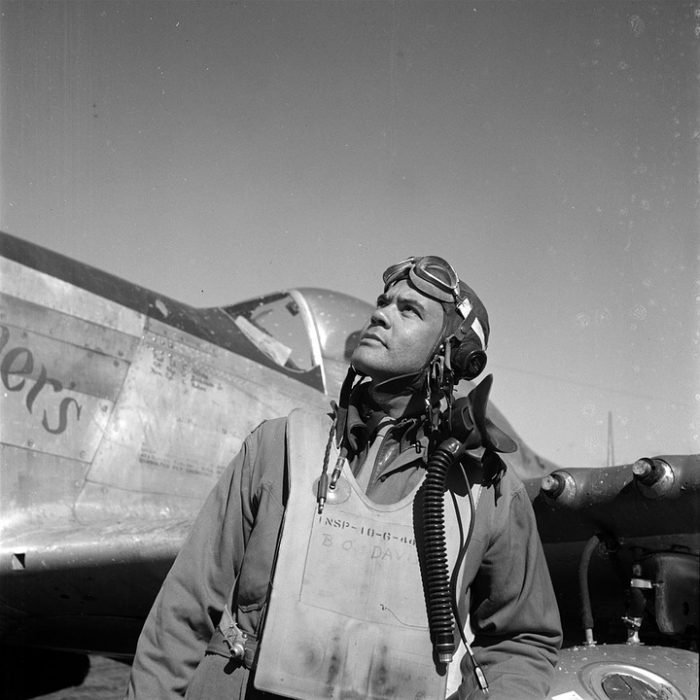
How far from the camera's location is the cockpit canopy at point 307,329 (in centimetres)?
548

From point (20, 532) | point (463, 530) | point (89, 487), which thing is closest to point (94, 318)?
point (89, 487)

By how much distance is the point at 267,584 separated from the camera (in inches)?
64.0

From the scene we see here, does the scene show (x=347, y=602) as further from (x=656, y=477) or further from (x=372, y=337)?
(x=656, y=477)

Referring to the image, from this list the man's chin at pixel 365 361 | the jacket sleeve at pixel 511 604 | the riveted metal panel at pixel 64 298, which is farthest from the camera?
the riveted metal panel at pixel 64 298

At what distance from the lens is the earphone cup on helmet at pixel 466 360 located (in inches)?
73.2

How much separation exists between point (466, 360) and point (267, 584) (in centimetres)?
70

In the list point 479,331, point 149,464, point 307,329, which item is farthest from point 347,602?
point 307,329

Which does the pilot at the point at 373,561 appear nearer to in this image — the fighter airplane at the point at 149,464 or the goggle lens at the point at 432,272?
the goggle lens at the point at 432,272

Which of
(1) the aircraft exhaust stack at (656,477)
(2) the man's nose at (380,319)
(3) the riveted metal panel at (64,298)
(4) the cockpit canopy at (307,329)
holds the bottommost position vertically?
(1) the aircraft exhaust stack at (656,477)

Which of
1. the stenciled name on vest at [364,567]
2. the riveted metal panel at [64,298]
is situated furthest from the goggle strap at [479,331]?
the riveted metal panel at [64,298]

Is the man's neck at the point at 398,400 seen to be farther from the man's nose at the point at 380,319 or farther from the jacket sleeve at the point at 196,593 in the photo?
the jacket sleeve at the point at 196,593

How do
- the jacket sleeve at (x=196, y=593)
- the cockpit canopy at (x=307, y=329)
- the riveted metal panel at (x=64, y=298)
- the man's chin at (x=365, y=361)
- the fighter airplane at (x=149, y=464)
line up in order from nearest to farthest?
the jacket sleeve at (x=196, y=593), the man's chin at (x=365, y=361), the fighter airplane at (x=149, y=464), the riveted metal panel at (x=64, y=298), the cockpit canopy at (x=307, y=329)

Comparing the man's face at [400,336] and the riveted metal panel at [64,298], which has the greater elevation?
the riveted metal panel at [64,298]

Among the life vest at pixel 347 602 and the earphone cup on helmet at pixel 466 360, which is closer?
the life vest at pixel 347 602
